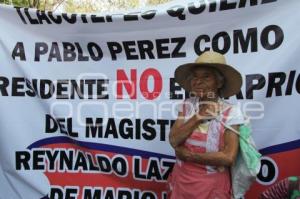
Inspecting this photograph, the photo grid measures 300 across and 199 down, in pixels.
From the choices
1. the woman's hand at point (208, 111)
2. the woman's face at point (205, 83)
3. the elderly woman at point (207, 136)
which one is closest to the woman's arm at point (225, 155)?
the elderly woman at point (207, 136)

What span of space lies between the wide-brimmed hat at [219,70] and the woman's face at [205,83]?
4cm

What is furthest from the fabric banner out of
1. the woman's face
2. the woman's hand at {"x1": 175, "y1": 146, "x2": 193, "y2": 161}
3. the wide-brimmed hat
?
the woman's hand at {"x1": 175, "y1": 146, "x2": 193, "y2": 161}

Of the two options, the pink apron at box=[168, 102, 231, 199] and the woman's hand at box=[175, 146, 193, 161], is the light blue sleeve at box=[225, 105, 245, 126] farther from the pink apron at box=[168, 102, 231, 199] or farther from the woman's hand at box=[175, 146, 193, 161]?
the woman's hand at box=[175, 146, 193, 161]

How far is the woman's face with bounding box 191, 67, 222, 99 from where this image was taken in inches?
112

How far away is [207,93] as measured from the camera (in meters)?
2.85

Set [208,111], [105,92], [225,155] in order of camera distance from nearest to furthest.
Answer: [225,155] < [208,111] < [105,92]

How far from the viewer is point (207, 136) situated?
2.79 m

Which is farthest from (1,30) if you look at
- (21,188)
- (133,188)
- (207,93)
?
(207,93)

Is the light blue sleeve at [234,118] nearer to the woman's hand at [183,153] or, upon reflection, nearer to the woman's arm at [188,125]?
the woman's arm at [188,125]

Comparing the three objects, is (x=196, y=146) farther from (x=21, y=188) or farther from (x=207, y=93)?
(x=21, y=188)

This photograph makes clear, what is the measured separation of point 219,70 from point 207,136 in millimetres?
393

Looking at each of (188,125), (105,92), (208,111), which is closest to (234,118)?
(208,111)

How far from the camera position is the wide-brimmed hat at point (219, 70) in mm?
2796

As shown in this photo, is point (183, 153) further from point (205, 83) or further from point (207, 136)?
point (205, 83)
